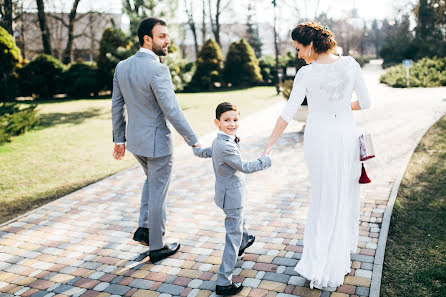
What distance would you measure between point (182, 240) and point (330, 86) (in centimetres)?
247

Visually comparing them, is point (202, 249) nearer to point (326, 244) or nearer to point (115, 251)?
point (115, 251)

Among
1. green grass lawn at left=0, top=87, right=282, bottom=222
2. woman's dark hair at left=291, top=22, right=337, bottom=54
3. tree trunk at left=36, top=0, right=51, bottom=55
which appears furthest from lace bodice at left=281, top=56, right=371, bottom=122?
tree trunk at left=36, top=0, right=51, bottom=55

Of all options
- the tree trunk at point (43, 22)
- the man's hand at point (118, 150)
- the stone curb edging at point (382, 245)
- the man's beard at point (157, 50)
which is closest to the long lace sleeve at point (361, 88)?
the stone curb edging at point (382, 245)

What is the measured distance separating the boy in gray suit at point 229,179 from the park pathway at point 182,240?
23 cm

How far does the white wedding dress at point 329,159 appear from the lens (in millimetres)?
3119

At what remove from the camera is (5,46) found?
12633mm

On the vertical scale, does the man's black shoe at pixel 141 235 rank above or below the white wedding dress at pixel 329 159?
below

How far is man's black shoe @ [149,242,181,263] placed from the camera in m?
4.00

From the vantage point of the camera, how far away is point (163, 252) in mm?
4047

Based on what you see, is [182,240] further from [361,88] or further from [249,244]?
[361,88]

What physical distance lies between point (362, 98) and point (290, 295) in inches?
68.6

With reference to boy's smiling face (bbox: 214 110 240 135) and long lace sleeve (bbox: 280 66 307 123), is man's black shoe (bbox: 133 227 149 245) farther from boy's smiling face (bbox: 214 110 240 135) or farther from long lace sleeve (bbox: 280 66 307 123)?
long lace sleeve (bbox: 280 66 307 123)

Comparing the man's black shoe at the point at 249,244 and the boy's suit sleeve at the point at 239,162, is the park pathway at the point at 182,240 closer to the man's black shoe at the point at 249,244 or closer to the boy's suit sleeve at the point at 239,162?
the man's black shoe at the point at 249,244

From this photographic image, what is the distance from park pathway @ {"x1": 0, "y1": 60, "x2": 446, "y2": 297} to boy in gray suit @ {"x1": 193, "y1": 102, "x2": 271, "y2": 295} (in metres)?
0.23
